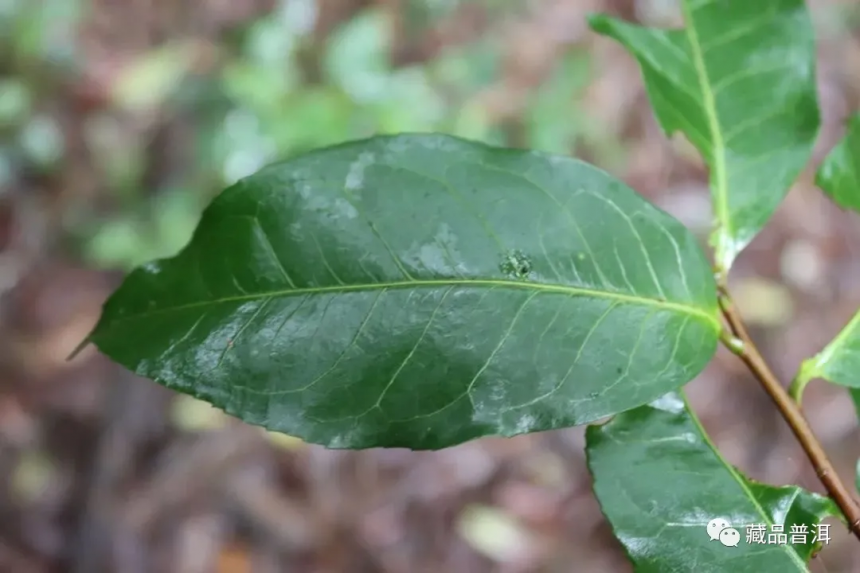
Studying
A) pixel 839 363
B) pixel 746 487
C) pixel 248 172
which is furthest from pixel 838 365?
pixel 248 172

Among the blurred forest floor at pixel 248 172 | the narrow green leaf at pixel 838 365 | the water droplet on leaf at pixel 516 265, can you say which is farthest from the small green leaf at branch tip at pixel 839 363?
the blurred forest floor at pixel 248 172

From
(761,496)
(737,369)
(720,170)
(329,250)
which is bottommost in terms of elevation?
(737,369)

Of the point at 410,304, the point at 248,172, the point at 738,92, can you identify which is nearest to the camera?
the point at 410,304

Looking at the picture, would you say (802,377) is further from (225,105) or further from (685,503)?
(225,105)

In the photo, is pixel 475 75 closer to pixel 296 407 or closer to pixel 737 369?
pixel 737 369

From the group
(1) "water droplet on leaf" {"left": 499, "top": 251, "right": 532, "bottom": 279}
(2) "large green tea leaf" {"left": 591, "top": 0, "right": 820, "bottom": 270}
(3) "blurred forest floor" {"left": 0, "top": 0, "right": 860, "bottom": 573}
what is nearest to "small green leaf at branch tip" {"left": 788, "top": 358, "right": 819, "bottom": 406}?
(2) "large green tea leaf" {"left": 591, "top": 0, "right": 820, "bottom": 270}

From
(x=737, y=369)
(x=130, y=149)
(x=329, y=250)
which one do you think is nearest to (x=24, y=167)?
(x=130, y=149)
